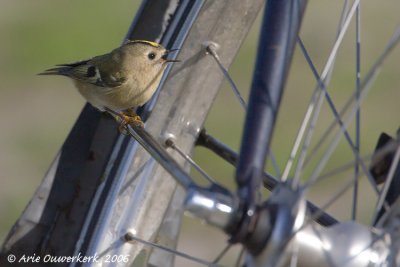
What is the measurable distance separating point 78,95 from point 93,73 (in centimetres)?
333

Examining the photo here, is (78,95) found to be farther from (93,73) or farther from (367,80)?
(367,80)

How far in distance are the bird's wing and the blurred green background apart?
2.10 m

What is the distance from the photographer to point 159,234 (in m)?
3.46

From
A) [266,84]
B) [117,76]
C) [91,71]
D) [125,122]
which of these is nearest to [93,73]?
[91,71]

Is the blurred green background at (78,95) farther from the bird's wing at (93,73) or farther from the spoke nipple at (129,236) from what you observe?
the spoke nipple at (129,236)

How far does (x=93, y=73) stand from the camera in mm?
4848

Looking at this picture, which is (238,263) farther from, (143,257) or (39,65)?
(39,65)

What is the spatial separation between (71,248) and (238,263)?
0.87m

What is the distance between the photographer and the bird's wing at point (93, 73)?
4.82 meters

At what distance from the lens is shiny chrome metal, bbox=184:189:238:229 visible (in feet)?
7.44

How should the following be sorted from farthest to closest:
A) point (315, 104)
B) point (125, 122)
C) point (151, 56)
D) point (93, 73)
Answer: point (93, 73) → point (151, 56) → point (125, 122) → point (315, 104)

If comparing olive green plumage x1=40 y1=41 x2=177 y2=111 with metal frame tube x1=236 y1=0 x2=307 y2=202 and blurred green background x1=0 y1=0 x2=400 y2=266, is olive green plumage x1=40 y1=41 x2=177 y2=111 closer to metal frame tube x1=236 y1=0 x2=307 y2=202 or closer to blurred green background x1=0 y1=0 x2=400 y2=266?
metal frame tube x1=236 y1=0 x2=307 y2=202

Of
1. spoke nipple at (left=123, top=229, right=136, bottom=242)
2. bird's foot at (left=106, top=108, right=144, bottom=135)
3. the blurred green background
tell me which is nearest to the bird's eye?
bird's foot at (left=106, top=108, right=144, bottom=135)

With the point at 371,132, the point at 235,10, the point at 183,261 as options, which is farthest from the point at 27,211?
the point at 371,132
